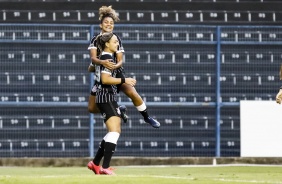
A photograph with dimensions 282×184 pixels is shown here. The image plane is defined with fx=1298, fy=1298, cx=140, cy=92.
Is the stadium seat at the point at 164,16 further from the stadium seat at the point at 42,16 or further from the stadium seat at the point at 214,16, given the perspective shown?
the stadium seat at the point at 42,16

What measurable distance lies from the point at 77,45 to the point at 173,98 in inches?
78.3

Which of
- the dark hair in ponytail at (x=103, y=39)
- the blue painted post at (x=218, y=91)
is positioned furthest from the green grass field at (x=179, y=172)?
the dark hair in ponytail at (x=103, y=39)

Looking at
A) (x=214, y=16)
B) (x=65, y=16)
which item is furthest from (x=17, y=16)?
(x=214, y=16)

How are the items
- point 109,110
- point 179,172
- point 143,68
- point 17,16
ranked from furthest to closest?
1. point 143,68
2. point 17,16
3. point 179,172
4. point 109,110

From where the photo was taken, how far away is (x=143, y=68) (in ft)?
76.4

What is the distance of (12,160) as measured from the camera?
22.7 m

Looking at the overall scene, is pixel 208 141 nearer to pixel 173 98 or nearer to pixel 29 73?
A: pixel 173 98

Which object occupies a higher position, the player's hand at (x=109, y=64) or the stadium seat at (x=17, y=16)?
the stadium seat at (x=17, y=16)

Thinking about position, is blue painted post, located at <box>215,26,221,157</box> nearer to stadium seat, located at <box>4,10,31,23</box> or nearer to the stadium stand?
the stadium stand

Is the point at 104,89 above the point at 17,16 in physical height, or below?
below

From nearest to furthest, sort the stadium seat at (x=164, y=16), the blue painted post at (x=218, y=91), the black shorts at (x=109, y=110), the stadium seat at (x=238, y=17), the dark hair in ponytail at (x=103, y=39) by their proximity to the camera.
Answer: the black shorts at (x=109, y=110)
the dark hair in ponytail at (x=103, y=39)
the stadium seat at (x=164, y=16)
the stadium seat at (x=238, y=17)
the blue painted post at (x=218, y=91)

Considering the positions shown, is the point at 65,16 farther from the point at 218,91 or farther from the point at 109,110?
the point at 109,110

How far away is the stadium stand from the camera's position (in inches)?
901

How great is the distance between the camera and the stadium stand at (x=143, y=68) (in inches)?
901
